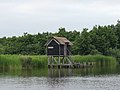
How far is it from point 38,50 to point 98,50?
13.5m

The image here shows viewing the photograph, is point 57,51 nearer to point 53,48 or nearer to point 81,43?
point 53,48

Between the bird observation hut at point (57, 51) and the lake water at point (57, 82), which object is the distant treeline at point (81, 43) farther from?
the lake water at point (57, 82)

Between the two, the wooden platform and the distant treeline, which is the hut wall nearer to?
the wooden platform

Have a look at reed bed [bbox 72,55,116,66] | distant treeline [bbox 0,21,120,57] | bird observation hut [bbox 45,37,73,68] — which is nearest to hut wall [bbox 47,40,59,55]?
bird observation hut [bbox 45,37,73,68]

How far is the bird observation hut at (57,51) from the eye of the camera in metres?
67.9

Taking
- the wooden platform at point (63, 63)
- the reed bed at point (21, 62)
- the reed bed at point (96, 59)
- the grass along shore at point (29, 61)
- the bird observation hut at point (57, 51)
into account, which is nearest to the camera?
the reed bed at point (21, 62)

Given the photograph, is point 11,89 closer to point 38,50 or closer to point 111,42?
point 38,50

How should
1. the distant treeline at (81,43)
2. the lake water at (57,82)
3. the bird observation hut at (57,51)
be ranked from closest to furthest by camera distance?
1. the lake water at (57,82)
2. the bird observation hut at (57,51)
3. the distant treeline at (81,43)

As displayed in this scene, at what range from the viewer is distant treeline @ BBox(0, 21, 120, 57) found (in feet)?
277

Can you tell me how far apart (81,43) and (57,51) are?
1848 cm

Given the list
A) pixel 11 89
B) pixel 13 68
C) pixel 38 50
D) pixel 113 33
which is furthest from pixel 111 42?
pixel 11 89

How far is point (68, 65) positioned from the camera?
70062 mm

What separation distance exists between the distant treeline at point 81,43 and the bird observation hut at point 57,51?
1345cm

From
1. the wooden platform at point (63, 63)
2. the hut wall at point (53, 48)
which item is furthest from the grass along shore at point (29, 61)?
the hut wall at point (53, 48)
